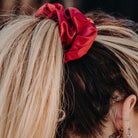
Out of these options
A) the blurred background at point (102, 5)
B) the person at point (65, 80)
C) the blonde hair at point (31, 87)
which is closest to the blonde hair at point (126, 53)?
the person at point (65, 80)

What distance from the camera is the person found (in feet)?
1.95

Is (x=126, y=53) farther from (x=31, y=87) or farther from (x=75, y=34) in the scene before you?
(x=31, y=87)

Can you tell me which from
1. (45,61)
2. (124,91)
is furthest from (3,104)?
(124,91)

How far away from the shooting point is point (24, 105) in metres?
0.59

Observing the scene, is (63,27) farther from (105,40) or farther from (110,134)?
(110,134)

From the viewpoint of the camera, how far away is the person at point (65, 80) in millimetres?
594

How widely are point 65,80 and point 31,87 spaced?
124 mm

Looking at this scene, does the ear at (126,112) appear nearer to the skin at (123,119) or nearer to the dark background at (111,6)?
the skin at (123,119)

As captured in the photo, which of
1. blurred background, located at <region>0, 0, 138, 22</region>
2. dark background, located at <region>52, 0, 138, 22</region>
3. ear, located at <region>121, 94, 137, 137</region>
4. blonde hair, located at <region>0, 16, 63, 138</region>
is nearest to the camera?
blonde hair, located at <region>0, 16, 63, 138</region>

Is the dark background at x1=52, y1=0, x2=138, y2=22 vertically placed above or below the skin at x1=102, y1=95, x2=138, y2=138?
above

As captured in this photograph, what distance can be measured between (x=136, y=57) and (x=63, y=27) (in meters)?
0.30

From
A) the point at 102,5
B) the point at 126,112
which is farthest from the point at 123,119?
the point at 102,5

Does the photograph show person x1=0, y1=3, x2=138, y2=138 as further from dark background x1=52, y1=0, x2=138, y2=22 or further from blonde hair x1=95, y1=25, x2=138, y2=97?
dark background x1=52, y1=0, x2=138, y2=22

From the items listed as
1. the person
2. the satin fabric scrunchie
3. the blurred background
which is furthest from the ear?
the blurred background
